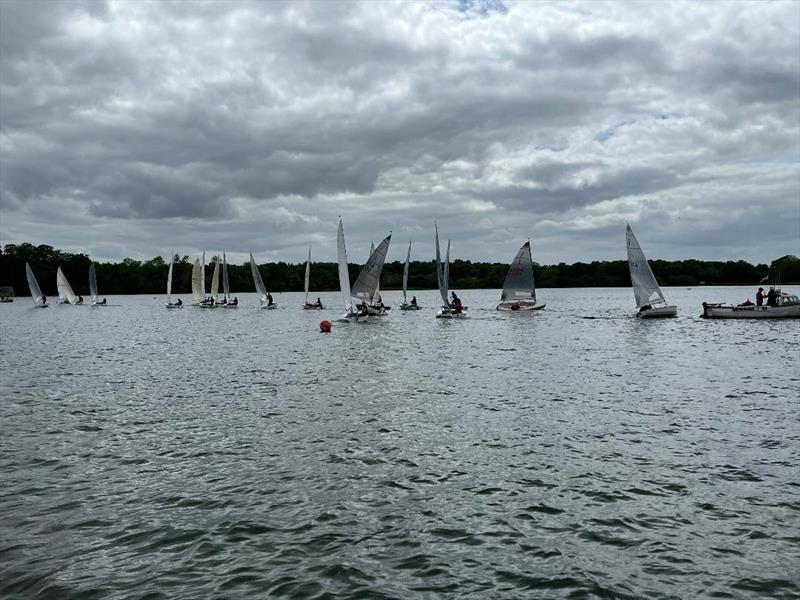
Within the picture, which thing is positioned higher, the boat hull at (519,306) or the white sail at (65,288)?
the white sail at (65,288)

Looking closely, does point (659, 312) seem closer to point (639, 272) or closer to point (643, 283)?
point (643, 283)

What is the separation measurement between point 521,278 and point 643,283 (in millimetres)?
17582

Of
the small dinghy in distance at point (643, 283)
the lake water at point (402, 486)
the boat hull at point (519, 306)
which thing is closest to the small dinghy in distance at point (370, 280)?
the boat hull at point (519, 306)

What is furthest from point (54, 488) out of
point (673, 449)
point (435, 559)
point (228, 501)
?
point (673, 449)

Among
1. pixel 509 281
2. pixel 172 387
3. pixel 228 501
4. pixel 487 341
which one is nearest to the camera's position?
pixel 228 501

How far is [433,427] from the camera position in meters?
17.6

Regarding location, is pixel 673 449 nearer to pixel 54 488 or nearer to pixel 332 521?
pixel 332 521

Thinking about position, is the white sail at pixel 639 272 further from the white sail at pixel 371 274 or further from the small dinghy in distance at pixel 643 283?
the white sail at pixel 371 274

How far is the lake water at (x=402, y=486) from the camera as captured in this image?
8406mm

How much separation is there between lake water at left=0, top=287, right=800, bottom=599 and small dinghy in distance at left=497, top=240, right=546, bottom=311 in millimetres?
50723

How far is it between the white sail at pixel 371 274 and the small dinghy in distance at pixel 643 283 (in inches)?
999

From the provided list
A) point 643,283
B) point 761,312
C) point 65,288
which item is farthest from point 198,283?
point 761,312

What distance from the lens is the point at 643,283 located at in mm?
66938

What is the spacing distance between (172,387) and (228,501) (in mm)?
15427
